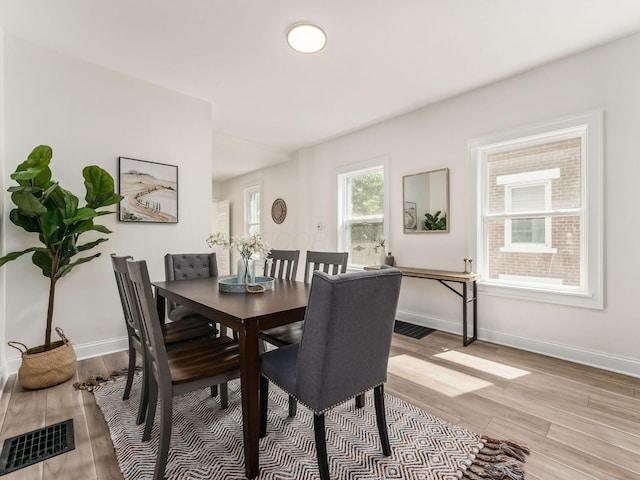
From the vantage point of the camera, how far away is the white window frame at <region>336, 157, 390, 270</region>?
14.0 feet

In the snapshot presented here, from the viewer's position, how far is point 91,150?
2906 millimetres

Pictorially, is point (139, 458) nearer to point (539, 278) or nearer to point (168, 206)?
point (168, 206)

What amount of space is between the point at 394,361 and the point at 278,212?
4027 millimetres

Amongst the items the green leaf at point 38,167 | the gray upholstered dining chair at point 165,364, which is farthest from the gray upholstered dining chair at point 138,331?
the green leaf at point 38,167

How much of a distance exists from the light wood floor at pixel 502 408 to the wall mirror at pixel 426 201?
59.4 inches

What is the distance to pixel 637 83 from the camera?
2.46 m

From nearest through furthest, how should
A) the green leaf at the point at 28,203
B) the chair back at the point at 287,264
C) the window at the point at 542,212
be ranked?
1. the green leaf at the point at 28,203
2. the window at the point at 542,212
3. the chair back at the point at 287,264

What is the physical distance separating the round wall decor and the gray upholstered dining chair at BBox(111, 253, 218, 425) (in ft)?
12.9

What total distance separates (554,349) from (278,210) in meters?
4.74

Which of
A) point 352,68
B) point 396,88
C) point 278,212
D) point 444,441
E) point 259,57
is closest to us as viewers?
point 444,441

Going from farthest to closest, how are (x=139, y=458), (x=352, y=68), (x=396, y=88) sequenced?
1. (x=396, y=88)
2. (x=352, y=68)
3. (x=139, y=458)

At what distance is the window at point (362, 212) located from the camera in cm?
446

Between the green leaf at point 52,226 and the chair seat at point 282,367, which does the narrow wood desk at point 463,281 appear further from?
the green leaf at point 52,226

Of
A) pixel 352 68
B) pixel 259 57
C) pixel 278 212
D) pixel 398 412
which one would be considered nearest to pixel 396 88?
pixel 352 68
